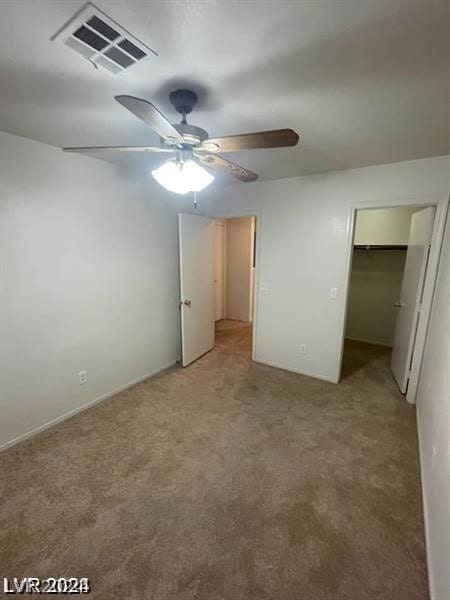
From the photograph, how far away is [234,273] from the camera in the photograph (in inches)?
220

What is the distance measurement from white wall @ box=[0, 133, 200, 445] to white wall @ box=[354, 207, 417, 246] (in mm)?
2983

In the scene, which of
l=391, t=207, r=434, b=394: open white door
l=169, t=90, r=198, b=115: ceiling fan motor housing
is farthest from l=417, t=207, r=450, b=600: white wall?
l=169, t=90, r=198, b=115: ceiling fan motor housing

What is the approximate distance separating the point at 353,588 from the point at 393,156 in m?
2.97

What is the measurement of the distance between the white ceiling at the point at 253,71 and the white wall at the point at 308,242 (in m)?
0.55

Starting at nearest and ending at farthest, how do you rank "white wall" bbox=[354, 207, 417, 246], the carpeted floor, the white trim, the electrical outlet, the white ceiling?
1. the white ceiling
2. the carpeted floor
3. the electrical outlet
4. the white trim
5. "white wall" bbox=[354, 207, 417, 246]

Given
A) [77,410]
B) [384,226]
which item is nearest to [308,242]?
[384,226]

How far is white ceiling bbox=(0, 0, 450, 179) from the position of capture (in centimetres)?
94

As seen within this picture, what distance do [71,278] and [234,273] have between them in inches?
142

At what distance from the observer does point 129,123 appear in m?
1.78

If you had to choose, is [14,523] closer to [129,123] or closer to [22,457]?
[22,457]

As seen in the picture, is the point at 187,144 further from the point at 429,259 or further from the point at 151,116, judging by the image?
the point at 429,259

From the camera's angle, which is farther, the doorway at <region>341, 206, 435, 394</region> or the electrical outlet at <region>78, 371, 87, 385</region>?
the doorway at <region>341, 206, 435, 394</region>

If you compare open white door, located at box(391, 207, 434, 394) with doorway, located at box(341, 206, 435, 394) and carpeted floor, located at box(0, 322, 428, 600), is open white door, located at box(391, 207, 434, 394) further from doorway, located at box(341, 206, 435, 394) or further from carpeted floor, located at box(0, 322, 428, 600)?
carpeted floor, located at box(0, 322, 428, 600)

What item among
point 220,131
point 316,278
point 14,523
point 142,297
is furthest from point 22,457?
point 316,278
